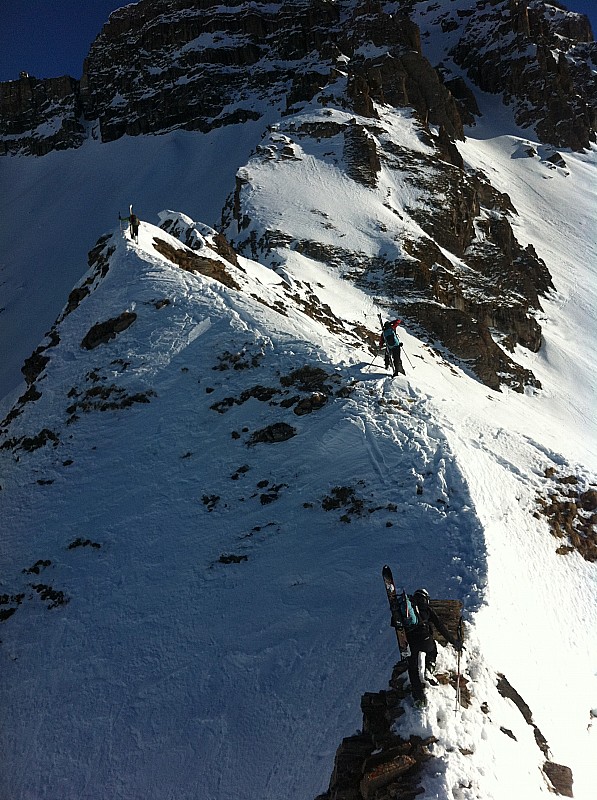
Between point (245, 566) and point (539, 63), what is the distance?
106 meters

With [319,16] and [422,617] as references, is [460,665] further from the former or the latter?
[319,16]

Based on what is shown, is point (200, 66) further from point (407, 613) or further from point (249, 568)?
point (407, 613)

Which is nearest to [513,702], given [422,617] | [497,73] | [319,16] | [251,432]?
[422,617]

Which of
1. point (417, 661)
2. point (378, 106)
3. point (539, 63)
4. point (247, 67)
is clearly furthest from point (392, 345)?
point (539, 63)

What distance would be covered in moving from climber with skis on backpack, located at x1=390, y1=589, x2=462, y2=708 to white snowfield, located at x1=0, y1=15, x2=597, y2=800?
31cm

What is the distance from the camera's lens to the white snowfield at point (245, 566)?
9039mm

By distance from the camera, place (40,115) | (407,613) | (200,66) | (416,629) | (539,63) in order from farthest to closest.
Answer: (40,115), (539,63), (200,66), (416,629), (407,613)

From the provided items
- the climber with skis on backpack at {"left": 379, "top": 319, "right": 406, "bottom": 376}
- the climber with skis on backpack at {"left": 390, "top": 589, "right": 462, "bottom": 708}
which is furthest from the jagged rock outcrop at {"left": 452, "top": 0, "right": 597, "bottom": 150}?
the climber with skis on backpack at {"left": 390, "top": 589, "right": 462, "bottom": 708}

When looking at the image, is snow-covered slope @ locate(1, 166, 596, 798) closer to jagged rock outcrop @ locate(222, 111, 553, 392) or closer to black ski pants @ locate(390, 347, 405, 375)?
black ski pants @ locate(390, 347, 405, 375)

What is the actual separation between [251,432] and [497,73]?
10594 cm

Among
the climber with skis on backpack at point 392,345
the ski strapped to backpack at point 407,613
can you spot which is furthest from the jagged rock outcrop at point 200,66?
the ski strapped to backpack at point 407,613

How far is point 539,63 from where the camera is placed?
94.6 metres

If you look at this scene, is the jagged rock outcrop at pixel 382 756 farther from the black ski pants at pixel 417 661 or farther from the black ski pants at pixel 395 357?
the black ski pants at pixel 395 357

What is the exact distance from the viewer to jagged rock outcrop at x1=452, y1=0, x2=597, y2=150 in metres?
91.0
